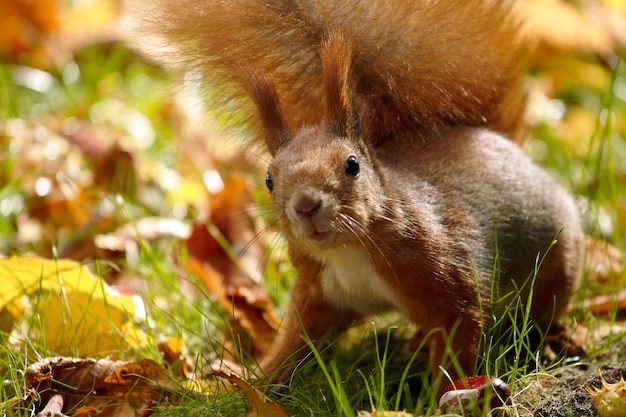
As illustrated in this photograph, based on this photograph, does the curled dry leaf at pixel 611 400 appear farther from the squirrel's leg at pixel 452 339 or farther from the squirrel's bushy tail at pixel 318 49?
the squirrel's bushy tail at pixel 318 49

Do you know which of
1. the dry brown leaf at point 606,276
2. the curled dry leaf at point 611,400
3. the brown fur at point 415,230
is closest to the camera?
the curled dry leaf at point 611,400

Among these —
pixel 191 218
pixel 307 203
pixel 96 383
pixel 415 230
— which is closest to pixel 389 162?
pixel 415 230

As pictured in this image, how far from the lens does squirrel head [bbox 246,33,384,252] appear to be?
4.48 ft

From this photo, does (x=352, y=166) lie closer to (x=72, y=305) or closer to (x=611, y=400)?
(x=611, y=400)

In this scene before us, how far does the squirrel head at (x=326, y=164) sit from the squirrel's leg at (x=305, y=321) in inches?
7.4

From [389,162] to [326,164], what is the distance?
0.26 meters

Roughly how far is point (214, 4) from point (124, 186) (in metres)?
1.02

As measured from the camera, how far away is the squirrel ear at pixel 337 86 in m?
1.48

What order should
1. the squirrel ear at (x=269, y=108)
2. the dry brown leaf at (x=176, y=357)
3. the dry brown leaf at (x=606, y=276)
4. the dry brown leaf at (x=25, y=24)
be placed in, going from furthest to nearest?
1. the dry brown leaf at (x=25, y=24)
2. the dry brown leaf at (x=606, y=276)
3. the dry brown leaf at (x=176, y=357)
4. the squirrel ear at (x=269, y=108)

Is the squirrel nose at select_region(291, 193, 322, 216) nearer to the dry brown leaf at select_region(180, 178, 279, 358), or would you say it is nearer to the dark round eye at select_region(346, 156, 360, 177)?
the dark round eye at select_region(346, 156, 360, 177)

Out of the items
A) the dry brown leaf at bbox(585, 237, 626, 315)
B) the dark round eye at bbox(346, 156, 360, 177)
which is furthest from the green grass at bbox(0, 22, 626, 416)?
the dark round eye at bbox(346, 156, 360, 177)

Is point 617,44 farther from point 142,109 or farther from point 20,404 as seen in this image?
point 20,404

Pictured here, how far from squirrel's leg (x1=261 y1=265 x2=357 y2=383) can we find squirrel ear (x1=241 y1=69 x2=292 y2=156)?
235mm

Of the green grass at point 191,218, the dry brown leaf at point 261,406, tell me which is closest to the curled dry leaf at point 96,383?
the green grass at point 191,218
